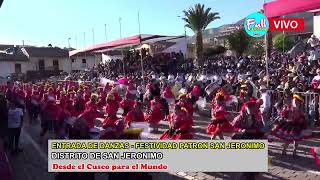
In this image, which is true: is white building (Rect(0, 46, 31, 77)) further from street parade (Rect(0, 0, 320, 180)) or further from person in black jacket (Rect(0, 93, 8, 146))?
person in black jacket (Rect(0, 93, 8, 146))

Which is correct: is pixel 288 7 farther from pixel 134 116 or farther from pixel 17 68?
pixel 17 68

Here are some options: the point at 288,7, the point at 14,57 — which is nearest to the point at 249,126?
the point at 288,7

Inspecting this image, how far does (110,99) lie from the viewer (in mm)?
14578

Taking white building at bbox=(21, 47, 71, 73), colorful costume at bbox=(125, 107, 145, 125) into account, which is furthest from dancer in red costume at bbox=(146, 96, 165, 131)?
white building at bbox=(21, 47, 71, 73)

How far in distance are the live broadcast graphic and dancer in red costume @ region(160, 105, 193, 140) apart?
1.28 metres

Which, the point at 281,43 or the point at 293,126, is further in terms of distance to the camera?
the point at 281,43

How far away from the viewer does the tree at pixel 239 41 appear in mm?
43531

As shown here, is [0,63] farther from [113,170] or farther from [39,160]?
[113,170]

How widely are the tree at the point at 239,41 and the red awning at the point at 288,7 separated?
36.7 metres

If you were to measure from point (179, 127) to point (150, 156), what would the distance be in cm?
204

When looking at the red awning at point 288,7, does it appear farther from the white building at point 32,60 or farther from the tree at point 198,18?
the white building at point 32,60

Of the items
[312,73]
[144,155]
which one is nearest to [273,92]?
[312,73]

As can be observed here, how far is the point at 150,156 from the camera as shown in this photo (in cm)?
760

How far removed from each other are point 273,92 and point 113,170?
8.47 m
